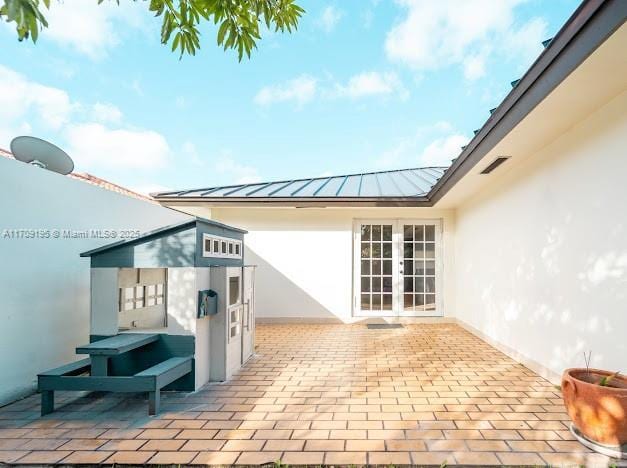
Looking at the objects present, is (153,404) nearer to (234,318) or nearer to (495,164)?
(234,318)

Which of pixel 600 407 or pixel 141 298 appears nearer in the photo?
pixel 600 407

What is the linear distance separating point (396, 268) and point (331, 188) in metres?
2.19

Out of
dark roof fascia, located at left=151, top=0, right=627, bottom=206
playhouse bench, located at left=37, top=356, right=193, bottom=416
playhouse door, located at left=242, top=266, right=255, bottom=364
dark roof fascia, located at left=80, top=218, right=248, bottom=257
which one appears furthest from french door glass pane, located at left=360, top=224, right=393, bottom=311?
playhouse bench, located at left=37, top=356, right=193, bottom=416

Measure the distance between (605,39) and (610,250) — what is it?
178cm

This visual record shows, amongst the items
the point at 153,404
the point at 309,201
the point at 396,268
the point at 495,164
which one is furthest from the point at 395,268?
the point at 153,404

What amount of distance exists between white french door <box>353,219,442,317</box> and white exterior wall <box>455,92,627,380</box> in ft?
5.44

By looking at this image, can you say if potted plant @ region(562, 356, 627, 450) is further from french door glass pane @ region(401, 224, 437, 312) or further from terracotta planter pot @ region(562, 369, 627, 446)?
french door glass pane @ region(401, 224, 437, 312)

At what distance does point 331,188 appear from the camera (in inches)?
279

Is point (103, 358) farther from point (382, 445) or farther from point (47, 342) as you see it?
point (382, 445)

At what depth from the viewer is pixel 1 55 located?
2.35 metres

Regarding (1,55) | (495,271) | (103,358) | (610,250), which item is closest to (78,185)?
(1,55)

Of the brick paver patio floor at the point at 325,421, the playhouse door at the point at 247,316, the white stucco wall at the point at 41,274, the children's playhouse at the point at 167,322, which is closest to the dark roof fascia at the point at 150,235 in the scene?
the children's playhouse at the point at 167,322

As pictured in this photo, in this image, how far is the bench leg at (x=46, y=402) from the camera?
2.73 metres

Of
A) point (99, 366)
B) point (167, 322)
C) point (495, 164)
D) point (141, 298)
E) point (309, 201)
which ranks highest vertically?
point (495, 164)
